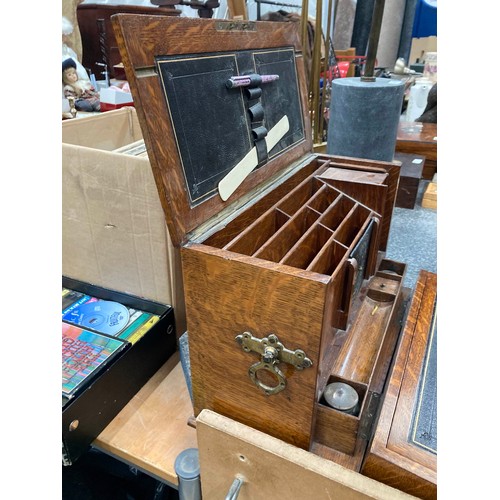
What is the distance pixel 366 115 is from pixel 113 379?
1.13 metres

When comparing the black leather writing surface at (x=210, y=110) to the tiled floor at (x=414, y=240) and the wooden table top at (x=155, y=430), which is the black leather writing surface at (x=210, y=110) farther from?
the tiled floor at (x=414, y=240)

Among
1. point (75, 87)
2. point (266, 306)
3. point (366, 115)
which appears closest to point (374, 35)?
point (366, 115)

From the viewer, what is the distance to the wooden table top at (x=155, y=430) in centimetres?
80

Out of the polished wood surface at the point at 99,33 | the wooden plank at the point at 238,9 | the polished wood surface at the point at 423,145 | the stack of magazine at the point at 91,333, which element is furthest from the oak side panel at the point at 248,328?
the polished wood surface at the point at 99,33

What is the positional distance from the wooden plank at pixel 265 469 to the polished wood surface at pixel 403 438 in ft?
0.07

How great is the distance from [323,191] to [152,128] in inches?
17.4

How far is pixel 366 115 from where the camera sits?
138 centimetres

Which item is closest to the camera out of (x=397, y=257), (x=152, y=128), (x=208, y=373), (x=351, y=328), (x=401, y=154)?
(x=152, y=128)

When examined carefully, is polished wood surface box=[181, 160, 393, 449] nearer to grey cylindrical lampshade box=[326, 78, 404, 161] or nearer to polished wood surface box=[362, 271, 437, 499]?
polished wood surface box=[362, 271, 437, 499]

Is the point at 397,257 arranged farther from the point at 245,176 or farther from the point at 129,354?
the point at 129,354

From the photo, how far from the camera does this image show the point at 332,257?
0.72 m

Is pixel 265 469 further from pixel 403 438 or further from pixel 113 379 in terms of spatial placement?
pixel 113 379

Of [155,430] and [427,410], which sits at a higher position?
[427,410]

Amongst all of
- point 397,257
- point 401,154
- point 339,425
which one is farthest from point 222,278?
point 401,154
